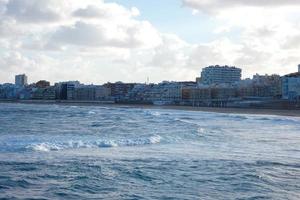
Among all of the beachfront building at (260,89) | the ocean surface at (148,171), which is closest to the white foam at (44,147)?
the ocean surface at (148,171)

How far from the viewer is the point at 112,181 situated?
46.3ft

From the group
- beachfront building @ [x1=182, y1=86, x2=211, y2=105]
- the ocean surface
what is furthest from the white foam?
beachfront building @ [x1=182, y1=86, x2=211, y2=105]

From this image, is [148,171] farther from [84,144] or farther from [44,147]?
[84,144]

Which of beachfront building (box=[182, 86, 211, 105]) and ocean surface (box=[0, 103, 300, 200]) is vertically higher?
beachfront building (box=[182, 86, 211, 105])

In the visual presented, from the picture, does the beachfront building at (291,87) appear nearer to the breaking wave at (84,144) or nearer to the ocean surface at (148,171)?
the breaking wave at (84,144)

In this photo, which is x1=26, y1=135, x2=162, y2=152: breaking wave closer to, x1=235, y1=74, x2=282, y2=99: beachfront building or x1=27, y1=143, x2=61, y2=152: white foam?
x1=27, y1=143, x2=61, y2=152: white foam

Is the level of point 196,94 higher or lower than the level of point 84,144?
higher

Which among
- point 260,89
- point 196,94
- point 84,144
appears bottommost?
point 84,144

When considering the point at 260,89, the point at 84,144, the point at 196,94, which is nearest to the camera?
the point at 84,144

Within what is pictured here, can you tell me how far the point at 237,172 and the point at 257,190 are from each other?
8.59 ft

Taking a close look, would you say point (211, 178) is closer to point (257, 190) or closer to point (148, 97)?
point (257, 190)

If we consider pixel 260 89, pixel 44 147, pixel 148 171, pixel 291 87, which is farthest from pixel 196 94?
pixel 148 171

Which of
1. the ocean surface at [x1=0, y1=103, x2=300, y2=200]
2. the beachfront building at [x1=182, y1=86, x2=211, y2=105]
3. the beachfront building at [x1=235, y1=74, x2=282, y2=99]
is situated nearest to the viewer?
the ocean surface at [x1=0, y1=103, x2=300, y2=200]

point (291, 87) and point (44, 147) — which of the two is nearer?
point (44, 147)
